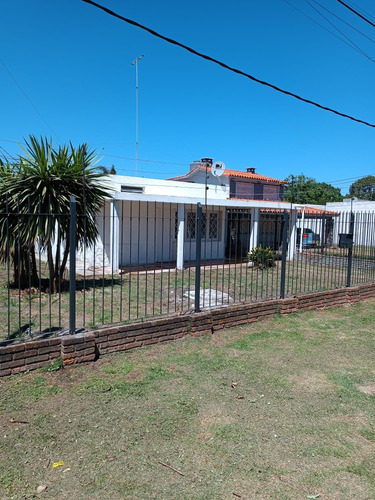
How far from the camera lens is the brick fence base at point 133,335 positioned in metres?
3.91

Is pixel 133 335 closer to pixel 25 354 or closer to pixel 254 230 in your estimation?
pixel 25 354

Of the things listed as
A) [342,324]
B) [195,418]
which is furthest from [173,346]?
[342,324]

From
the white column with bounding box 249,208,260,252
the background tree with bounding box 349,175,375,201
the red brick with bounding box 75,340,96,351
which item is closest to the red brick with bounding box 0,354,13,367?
the red brick with bounding box 75,340,96,351

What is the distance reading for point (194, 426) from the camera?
3096 millimetres

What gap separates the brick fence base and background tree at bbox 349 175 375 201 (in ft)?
226

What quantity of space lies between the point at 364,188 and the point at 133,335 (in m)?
74.7

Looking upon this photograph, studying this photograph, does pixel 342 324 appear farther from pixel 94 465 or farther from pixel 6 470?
pixel 6 470

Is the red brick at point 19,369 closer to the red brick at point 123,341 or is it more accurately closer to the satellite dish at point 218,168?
the red brick at point 123,341

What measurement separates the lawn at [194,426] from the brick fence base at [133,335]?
14 centimetres

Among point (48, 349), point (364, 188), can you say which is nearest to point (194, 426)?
point (48, 349)

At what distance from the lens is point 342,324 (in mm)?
6426

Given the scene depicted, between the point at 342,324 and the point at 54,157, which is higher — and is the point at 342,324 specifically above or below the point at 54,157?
below

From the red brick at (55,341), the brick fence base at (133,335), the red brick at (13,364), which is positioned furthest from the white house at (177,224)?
the red brick at (13,364)

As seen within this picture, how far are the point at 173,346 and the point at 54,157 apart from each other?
484 cm
